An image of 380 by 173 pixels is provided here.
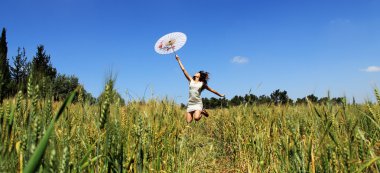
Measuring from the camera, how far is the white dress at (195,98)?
7797 mm

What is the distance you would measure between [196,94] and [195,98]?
10cm

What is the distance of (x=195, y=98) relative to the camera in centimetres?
785

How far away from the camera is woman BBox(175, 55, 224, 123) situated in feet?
25.5

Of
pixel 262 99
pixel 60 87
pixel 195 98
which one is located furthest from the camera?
pixel 195 98

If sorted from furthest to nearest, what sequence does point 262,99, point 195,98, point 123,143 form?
point 195,98, point 262,99, point 123,143

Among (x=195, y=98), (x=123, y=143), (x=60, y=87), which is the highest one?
(x=195, y=98)

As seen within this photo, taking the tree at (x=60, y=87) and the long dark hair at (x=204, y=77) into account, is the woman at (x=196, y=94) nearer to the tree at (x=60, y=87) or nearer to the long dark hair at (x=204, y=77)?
the long dark hair at (x=204, y=77)

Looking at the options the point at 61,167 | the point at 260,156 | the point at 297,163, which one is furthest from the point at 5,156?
the point at 260,156

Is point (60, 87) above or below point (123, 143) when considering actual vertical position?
above

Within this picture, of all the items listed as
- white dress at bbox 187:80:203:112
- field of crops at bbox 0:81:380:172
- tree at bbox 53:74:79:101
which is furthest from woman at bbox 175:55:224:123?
field of crops at bbox 0:81:380:172

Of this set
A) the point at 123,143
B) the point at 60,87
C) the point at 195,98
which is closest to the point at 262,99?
the point at 195,98

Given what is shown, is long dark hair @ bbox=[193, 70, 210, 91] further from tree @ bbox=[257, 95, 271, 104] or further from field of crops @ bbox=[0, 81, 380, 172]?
field of crops @ bbox=[0, 81, 380, 172]

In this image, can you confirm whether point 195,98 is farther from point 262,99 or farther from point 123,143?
point 123,143

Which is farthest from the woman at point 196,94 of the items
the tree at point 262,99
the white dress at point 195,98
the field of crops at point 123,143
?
the field of crops at point 123,143
